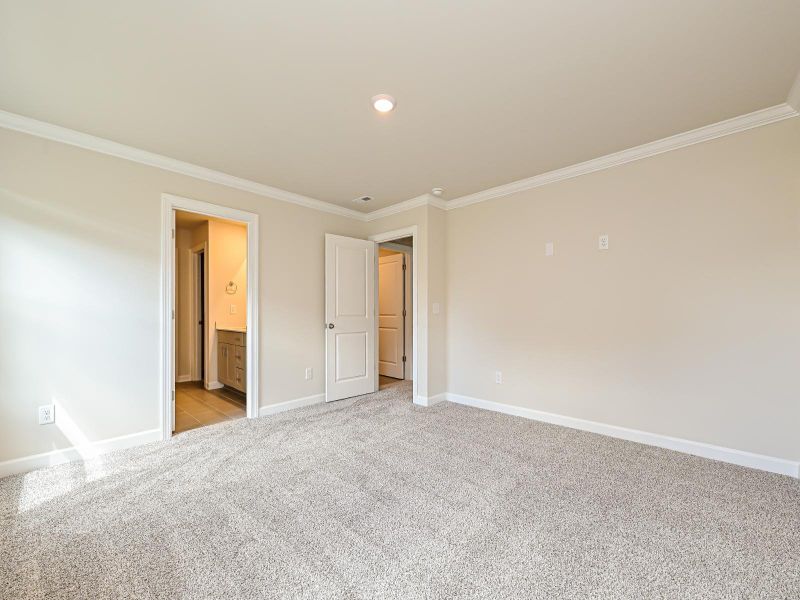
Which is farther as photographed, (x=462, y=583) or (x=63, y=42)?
(x=63, y=42)

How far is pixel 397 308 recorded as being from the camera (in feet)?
18.7

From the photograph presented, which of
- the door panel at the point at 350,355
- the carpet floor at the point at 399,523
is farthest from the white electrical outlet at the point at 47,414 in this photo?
the door panel at the point at 350,355

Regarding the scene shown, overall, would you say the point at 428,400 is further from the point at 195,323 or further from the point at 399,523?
the point at 195,323

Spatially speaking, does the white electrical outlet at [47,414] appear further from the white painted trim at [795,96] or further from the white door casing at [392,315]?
the white painted trim at [795,96]

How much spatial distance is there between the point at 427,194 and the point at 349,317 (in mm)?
1715

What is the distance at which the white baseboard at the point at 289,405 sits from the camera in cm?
372

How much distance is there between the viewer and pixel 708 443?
2.67 metres

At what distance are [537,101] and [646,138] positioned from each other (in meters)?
1.14

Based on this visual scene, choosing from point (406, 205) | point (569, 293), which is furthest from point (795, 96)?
point (406, 205)

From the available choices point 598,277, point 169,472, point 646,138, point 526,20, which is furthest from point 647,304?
point 169,472

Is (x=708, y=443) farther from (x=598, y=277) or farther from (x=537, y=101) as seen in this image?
(x=537, y=101)

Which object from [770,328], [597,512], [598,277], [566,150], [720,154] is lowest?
[597,512]

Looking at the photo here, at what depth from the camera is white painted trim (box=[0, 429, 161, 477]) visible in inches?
95.5

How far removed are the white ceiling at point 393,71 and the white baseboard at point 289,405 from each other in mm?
2454
